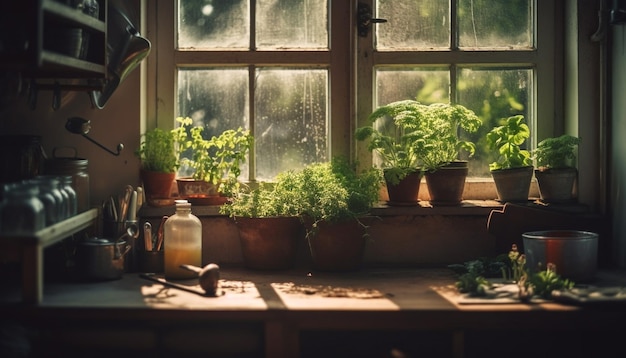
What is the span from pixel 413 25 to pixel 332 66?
0.42 meters

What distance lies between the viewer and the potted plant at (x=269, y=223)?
3.35 meters

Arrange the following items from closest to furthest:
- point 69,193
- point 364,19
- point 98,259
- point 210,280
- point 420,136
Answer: point 210,280 → point 69,193 → point 98,259 → point 420,136 → point 364,19

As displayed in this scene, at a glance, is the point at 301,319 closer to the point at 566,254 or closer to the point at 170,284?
the point at 170,284

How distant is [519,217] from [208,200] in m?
1.33

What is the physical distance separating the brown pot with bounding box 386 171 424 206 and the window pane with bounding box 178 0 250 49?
3.08ft

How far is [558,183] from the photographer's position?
3562mm

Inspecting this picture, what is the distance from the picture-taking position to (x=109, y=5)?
3.40 meters

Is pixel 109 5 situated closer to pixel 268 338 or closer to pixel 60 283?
pixel 60 283

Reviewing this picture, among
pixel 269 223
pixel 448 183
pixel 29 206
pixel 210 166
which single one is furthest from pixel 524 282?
pixel 29 206

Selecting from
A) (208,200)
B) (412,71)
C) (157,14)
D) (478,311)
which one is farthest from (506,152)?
(157,14)

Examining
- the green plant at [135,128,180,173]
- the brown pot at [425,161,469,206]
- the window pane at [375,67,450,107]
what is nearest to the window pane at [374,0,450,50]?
the window pane at [375,67,450,107]

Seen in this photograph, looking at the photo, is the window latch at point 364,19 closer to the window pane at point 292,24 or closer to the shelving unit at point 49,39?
the window pane at point 292,24

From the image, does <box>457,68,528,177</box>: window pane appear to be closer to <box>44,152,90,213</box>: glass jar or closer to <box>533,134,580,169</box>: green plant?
<box>533,134,580,169</box>: green plant

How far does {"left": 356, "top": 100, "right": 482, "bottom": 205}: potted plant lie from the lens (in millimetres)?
3469
